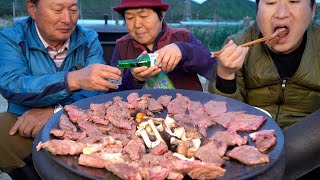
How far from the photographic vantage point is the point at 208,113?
2.30 meters

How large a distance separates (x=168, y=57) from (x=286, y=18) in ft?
3.34

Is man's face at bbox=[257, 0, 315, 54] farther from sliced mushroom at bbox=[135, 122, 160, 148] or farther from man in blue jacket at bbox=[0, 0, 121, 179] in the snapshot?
sliced mushroom at bbox=[135, 122, 160, 148]

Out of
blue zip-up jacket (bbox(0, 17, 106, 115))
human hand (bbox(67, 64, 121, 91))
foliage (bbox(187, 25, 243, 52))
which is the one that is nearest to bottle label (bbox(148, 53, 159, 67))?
human hand (bbox(67, 64, 121, 91))

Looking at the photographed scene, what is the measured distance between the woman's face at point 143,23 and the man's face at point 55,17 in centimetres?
52

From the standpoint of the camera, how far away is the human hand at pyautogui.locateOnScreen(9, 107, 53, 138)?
2.85 meters

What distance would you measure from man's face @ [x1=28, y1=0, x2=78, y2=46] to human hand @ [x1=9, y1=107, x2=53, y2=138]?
76 cm

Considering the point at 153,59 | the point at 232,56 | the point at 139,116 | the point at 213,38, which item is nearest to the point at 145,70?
the point at 153,59

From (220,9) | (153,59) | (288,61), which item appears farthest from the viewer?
(220,9)

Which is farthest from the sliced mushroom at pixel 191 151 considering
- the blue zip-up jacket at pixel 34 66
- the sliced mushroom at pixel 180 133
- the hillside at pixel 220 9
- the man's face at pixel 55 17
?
the hillside at pixel 220 9

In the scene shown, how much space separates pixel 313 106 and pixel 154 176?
2128 mm

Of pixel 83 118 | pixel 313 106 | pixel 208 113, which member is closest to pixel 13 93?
pixel 83 118

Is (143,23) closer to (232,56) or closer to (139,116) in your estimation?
(232,56)

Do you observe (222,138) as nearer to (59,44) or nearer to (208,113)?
(208,113)

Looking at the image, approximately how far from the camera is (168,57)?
2.79 metres
